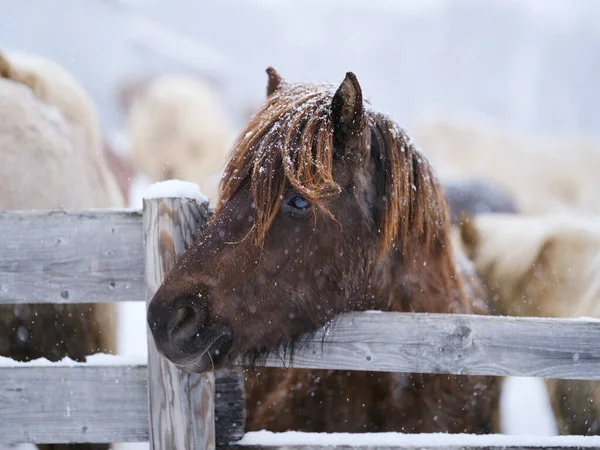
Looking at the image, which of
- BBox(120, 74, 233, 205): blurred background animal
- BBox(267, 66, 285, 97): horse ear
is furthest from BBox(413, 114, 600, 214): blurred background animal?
BBox(267, 66, 285, 97): horse ear

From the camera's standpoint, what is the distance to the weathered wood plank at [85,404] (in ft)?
6.39

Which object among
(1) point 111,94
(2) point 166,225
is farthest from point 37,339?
(1) point 111,94

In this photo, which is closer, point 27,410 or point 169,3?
point 27,410

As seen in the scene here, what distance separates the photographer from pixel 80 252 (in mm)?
2006

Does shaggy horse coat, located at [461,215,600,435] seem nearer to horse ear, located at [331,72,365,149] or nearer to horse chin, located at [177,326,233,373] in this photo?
horse ear, located at [331,72,365,149]

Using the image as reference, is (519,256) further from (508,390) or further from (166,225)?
(166,225)

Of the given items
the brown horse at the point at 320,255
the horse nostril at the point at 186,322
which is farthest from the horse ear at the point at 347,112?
the horse nostril at the point at 186,322

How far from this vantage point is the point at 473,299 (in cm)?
321

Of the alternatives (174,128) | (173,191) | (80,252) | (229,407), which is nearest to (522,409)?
(229,407)

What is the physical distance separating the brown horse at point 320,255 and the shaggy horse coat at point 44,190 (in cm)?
147

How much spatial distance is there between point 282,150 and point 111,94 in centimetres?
2474

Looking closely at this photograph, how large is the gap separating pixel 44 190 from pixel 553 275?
11.9 feet

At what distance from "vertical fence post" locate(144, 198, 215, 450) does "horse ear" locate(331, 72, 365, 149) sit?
0.63 m

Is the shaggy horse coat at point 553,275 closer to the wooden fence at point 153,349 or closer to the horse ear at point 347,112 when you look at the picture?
the wooden fence at point 153,349
